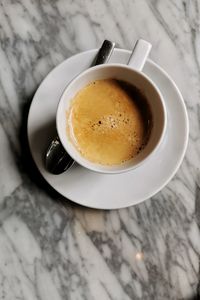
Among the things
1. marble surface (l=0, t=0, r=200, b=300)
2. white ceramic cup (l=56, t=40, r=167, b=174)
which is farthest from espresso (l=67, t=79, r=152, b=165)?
marble surface (l=0, t=0, r=200, b=300)

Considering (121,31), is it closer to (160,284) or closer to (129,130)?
(129,130)

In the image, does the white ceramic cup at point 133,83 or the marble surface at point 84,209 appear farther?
the marble surface at point 84,209

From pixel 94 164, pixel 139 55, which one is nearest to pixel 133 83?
pixel 139 55

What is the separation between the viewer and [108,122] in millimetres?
1031

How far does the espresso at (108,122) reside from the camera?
1.03m

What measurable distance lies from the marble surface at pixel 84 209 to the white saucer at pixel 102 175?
5cm

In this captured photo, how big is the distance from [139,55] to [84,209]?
0.31 metres

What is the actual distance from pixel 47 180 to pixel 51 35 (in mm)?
289

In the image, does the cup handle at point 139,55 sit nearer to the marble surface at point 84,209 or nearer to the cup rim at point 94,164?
the cup rim at point 94,164

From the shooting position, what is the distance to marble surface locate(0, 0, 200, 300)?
3.55ft

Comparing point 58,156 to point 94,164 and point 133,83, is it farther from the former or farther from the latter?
point 133,83

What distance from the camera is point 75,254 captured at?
3.57 ft

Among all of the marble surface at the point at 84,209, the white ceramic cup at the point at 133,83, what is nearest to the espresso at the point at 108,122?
the white ceramic cup at the point at 133,83

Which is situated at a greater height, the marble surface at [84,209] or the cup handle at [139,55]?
the cup handle at [139,55]
